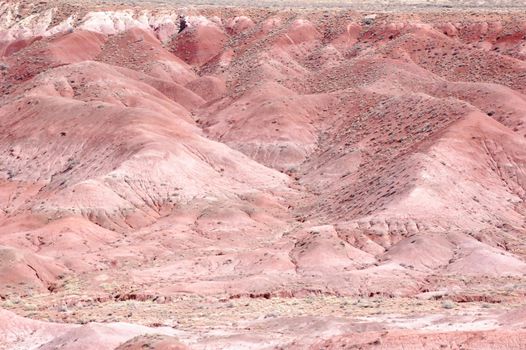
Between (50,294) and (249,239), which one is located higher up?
(50,294)

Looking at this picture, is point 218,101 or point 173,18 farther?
point 173,18

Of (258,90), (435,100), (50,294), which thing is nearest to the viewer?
(50,294)

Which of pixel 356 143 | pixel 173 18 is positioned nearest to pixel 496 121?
pixel 356 143

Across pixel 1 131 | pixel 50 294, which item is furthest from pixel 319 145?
pixel 50 294

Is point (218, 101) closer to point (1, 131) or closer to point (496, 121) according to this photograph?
point (1, 131)

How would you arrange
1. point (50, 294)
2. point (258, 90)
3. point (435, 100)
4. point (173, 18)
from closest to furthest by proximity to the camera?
1. point (50, 294)
2. point (435, 100)
3. point (258, 90)
4. point (173, 18)

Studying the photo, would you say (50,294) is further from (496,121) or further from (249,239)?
(496,121)
